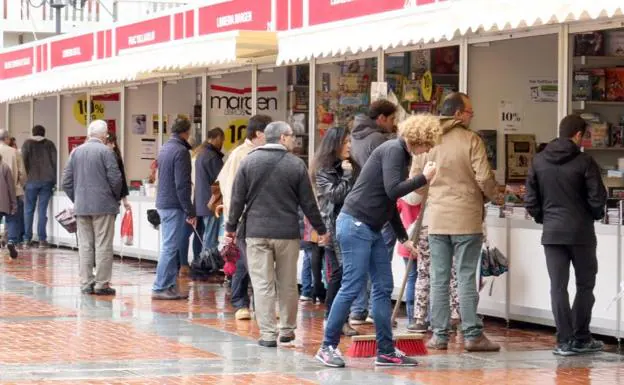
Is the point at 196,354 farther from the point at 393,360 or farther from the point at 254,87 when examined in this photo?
the point at 254,87

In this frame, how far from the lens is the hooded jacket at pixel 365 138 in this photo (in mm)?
11375

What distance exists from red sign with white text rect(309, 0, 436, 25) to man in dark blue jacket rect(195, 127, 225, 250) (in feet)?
5.74

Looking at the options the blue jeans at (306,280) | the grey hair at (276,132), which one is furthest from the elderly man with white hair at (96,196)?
the grey hair at (276,132)

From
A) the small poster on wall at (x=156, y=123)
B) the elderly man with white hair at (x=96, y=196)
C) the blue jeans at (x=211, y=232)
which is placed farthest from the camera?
the small poster on wall at (x=156, y=123)

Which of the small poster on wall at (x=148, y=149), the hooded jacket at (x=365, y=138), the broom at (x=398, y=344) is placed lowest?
the broom at (x=398, y=344)

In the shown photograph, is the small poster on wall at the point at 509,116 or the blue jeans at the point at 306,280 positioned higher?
the small poster on wall at the point at 509,116

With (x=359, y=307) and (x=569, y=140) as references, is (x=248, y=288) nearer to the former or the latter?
(x=359, y=307)

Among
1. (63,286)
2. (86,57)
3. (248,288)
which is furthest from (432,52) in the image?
(86,57)

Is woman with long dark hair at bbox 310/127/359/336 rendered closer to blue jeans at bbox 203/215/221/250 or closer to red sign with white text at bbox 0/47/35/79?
blue jeans at bbox 203/215/221/250

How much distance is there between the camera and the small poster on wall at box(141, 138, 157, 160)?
20844 millimetres

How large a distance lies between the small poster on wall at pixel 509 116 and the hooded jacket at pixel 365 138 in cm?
210

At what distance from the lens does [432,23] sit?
36.8 feet

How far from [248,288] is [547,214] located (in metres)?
3.47

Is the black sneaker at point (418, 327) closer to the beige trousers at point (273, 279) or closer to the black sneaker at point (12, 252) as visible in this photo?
the beige trousers at point (273, 279)
